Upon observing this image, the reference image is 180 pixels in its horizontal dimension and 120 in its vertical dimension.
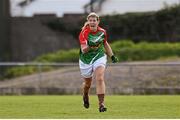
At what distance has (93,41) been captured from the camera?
1573 cm

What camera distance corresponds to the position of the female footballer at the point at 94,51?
50.8 ft

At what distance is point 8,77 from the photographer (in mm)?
37438

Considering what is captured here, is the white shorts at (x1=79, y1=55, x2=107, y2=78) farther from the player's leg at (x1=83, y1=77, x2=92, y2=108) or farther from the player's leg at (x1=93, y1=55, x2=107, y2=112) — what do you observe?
the player's leg at (x1=83, y1=77, x2=92, y2=108)

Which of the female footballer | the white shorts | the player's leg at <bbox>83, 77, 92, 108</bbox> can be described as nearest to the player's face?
the female footballer

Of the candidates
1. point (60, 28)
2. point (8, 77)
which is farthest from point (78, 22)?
point (8, 77)

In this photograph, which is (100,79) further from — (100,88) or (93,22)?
(93,22)

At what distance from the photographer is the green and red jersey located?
51.6ft

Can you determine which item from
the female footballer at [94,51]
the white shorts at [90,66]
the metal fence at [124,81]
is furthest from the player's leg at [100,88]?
the metal fence at [124,81]

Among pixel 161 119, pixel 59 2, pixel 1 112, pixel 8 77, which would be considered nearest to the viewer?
pixel 161 119

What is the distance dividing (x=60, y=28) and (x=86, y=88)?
3017 cm

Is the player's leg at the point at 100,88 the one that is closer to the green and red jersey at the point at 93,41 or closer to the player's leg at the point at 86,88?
the green and red jersey at the point at 93,41

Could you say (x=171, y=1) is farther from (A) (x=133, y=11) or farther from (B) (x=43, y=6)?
(B) (x=43, y=6)

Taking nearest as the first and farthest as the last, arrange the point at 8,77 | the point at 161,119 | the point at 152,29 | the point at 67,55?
the point at 161,119
the point at 8,77
the point at 67,55
the point at 152,29

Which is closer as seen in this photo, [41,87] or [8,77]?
[41,87]
